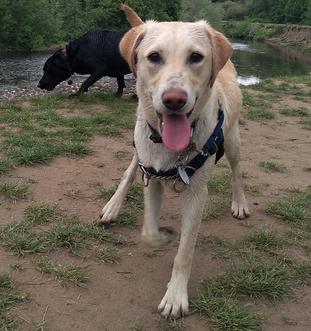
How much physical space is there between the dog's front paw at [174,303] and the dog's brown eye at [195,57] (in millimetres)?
1416

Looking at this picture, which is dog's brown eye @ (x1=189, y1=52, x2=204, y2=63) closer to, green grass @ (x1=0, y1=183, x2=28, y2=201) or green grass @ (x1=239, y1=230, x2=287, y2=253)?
green grass @ (x1=239, y1=230, x2=287, y2=253)

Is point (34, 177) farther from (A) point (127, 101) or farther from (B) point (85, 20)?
(B) point (85, 20)

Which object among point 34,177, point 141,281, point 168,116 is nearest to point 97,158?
point 34,177

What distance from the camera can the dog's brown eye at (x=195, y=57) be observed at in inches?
108

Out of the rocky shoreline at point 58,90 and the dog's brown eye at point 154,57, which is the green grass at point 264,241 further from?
the rocky shoreline at point 58,90

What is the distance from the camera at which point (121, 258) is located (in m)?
3.39

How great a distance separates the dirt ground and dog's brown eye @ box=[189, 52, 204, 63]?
150cm

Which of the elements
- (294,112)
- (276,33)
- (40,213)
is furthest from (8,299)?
(276,33)

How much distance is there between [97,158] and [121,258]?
2146 mm

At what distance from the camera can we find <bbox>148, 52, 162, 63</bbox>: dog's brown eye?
2713 millimetres

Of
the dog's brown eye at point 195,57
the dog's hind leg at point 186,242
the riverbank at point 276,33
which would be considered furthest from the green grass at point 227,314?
the riverbank at point 276,33

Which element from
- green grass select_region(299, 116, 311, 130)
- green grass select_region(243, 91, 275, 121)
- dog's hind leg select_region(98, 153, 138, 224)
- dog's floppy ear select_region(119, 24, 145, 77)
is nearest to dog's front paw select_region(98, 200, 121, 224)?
dog's hind leg select_region(98, 153, 138, 224)

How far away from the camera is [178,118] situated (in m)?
2.65

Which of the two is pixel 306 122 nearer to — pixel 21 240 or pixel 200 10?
pixel 21 240
